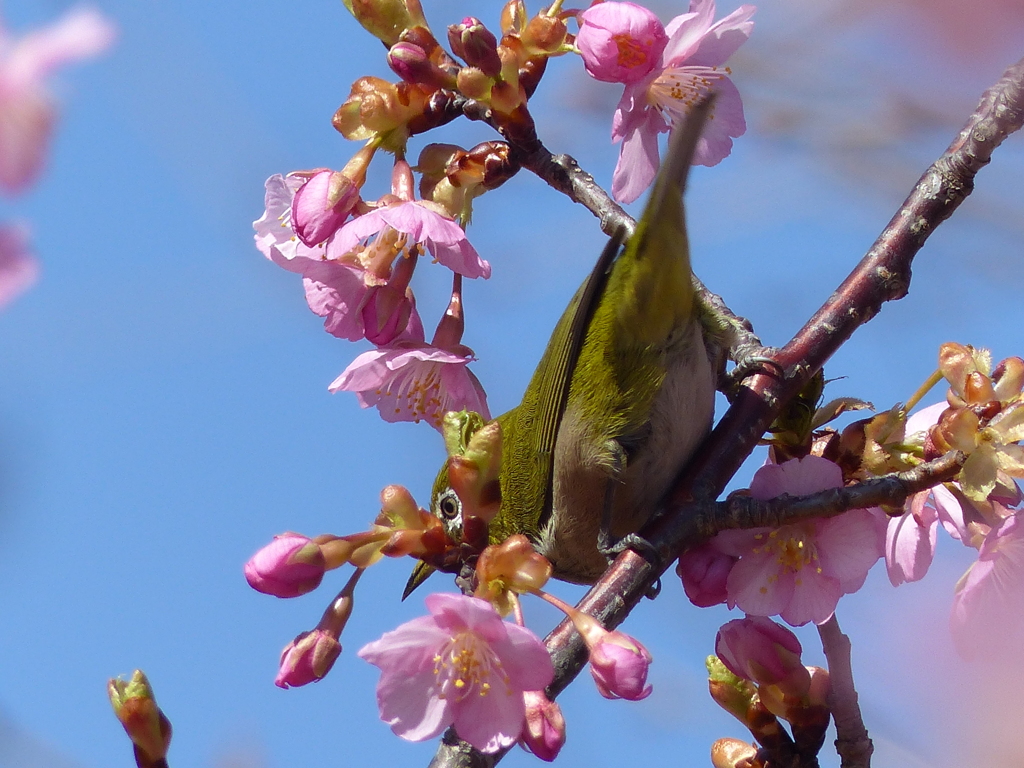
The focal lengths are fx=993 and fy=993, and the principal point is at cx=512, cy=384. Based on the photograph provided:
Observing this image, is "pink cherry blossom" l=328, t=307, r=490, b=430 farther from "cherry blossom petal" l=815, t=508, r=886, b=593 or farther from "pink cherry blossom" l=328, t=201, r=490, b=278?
"cherry blossom petal" l=815, t=508, r=886, b=593

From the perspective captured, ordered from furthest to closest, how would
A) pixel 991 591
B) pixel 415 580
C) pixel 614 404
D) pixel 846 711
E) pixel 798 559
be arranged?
pixel 614 404 < pixel 415 580 < pixel 798 559 < pixel 846 711 < pixel 991 591

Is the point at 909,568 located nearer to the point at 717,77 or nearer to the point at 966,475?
the point at 966,475

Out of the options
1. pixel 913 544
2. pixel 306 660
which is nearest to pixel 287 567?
pixel 306 660

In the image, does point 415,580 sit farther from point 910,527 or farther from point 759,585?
point 910,527

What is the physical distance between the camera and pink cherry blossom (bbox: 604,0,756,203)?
96.0 inches

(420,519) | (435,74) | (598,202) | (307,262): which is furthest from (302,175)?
(420,519)

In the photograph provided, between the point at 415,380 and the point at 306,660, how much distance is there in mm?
961

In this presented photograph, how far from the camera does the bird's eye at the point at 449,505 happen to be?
2.87m

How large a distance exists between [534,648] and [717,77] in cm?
165

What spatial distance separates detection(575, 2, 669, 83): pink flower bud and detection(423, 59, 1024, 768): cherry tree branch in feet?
0.97

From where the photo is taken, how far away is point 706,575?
2139 mm

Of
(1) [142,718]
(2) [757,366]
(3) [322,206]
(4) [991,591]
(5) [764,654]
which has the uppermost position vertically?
(2) [757,366]

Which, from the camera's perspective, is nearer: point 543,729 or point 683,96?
point 543,729

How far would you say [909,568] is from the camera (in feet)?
6.63
